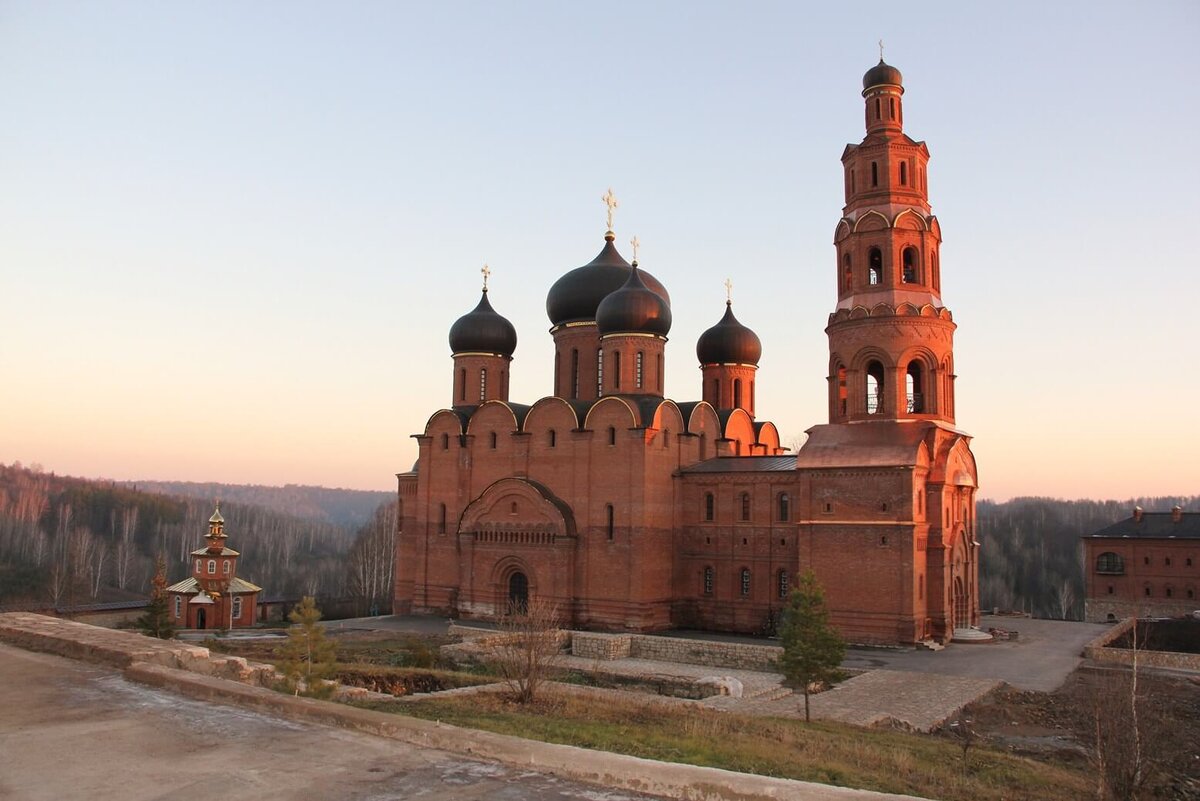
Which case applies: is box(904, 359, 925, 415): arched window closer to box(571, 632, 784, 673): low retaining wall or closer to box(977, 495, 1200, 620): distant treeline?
box(571, 632, 784, 673): low retaining wall

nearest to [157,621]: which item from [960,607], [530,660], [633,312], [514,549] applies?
[514,549]

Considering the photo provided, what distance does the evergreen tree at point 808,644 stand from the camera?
13.6m

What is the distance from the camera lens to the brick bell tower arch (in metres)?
25.9

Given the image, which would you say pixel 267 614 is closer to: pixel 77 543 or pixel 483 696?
pixel 77 543

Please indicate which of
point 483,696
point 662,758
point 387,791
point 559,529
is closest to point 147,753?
point 387,791

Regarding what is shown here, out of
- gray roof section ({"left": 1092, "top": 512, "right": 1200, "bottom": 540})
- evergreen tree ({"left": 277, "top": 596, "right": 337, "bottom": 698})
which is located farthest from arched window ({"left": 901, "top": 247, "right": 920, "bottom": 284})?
gray roof section ({"left": 1092, "top": 512, "right": 1200, "bottom": 540})

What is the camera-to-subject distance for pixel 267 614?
3969cm

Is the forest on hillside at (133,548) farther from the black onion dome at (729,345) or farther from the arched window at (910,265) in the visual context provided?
the arched window at (910,265)

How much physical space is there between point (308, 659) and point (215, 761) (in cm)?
457

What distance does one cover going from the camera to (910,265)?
23.8 metres

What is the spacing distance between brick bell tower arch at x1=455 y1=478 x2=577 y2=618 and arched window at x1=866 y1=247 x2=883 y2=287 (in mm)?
10465

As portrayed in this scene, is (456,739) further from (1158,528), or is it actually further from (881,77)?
(1158,528)

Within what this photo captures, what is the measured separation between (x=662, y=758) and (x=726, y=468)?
1831 centimetres

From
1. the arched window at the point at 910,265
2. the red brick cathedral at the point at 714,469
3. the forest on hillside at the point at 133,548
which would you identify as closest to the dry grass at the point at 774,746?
the red brick cathedral at the point at 714,469
